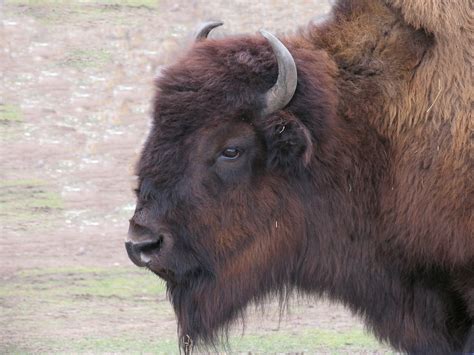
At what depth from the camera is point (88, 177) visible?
11180 mm

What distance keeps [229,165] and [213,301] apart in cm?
72

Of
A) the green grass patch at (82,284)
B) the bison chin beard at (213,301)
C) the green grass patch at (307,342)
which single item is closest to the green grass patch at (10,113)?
the green grass patch at (82,284)

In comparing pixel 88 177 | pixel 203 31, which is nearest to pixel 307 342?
pixel 203 31

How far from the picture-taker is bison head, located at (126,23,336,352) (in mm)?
5000

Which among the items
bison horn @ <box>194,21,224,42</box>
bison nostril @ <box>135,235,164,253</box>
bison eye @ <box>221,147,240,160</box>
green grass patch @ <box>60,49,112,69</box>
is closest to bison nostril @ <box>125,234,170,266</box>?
bison nostril @ <box>135,235,164,253</box>

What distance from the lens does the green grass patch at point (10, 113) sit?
1206cm

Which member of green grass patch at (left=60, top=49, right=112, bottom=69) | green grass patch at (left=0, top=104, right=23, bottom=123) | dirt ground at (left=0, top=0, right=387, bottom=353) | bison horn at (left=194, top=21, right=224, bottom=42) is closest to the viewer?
bison horn at (left=194, top=21, right=224, bottom=42)

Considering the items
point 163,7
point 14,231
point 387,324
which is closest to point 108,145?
point 14,231

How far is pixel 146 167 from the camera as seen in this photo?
16.4 ft

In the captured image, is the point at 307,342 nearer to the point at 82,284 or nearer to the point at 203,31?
the point at 82,284

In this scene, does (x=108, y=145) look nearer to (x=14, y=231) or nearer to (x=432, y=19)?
(x=14, y=231)

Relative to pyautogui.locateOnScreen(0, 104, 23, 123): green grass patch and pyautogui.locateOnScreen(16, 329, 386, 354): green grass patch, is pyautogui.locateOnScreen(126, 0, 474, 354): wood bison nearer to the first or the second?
pyautogui.locateOnScreen(16, 329, 386, 354): green grass patch

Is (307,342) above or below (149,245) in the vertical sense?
below

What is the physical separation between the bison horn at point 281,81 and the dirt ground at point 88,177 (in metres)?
0.80
